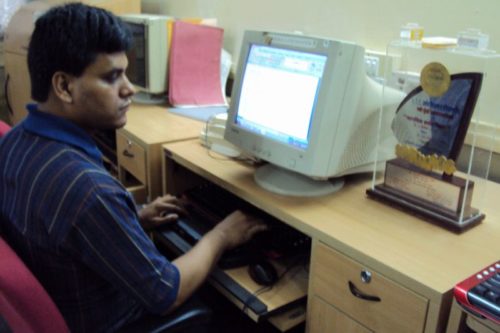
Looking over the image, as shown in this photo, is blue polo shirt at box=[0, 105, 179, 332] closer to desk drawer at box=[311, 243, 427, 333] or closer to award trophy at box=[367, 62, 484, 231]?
desk drawer at box=[311, 243, 427, 333]

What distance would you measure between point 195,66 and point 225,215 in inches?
40.3

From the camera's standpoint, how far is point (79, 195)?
933mm

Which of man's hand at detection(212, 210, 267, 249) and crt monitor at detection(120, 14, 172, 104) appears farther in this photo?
crt monitor at detection(120, 14, 172, 104)

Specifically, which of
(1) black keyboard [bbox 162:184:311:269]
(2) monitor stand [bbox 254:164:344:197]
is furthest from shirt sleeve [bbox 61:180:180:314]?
(2) monitor stand [bbox 254:164:344:197]

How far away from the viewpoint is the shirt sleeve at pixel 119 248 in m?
0.94

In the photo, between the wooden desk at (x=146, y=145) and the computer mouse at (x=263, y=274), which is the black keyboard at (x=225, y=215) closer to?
the computer mouse at (x=263, y=274)

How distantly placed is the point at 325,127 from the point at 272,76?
228 millimetres

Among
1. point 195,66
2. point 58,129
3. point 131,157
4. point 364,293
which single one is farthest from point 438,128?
point 195,66

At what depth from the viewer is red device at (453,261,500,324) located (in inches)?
30.5

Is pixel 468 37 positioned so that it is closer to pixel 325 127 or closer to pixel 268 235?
pixel 325 127

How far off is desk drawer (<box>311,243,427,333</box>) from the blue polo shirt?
319 millimetres

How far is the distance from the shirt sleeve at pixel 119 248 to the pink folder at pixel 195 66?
1229 millimetres

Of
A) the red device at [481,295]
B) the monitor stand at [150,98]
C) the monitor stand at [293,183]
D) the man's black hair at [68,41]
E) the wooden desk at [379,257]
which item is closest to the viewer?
the red device at [481,295]

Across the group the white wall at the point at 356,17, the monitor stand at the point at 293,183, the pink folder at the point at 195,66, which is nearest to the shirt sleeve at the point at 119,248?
the monitor stand at the point at 293,183
